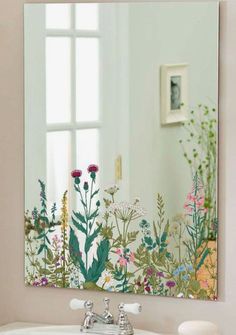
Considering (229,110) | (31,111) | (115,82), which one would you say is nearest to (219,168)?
(229,110)

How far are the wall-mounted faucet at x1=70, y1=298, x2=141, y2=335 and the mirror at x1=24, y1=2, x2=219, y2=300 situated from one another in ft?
0.33

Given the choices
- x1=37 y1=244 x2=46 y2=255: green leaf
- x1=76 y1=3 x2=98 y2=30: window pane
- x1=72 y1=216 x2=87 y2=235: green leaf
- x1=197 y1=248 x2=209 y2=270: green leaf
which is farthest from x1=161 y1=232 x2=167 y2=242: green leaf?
x1=76 y1=3 x2=98 y2=30: window pane

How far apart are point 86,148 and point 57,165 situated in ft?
0.34

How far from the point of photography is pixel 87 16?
2672mm

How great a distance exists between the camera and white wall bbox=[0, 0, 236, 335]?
256 cm

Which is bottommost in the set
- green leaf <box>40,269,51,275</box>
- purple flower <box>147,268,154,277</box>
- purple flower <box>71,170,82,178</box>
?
green leaf <box>40,269,51,275</box>

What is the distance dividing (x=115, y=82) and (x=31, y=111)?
0.28 meters

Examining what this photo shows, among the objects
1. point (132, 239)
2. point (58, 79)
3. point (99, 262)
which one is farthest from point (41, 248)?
point (58, 79)

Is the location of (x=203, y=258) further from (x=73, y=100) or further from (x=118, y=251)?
(x=73, y=100)

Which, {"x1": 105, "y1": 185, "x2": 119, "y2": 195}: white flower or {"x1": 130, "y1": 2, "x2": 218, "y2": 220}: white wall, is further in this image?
{"x1": 105, "y1": 185, "x2": 119, "y2": 195}: white flower

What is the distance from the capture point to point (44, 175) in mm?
2758

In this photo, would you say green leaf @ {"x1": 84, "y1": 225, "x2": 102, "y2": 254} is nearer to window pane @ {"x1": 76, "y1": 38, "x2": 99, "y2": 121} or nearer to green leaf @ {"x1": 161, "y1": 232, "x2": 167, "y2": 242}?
green leaf @ {"x1": 161, "y1": 232, "x2": 167, "y2": 242}

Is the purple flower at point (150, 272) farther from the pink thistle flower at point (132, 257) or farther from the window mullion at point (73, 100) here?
the window mullion at point (73, 100)

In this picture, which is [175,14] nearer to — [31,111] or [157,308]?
[31,111]
